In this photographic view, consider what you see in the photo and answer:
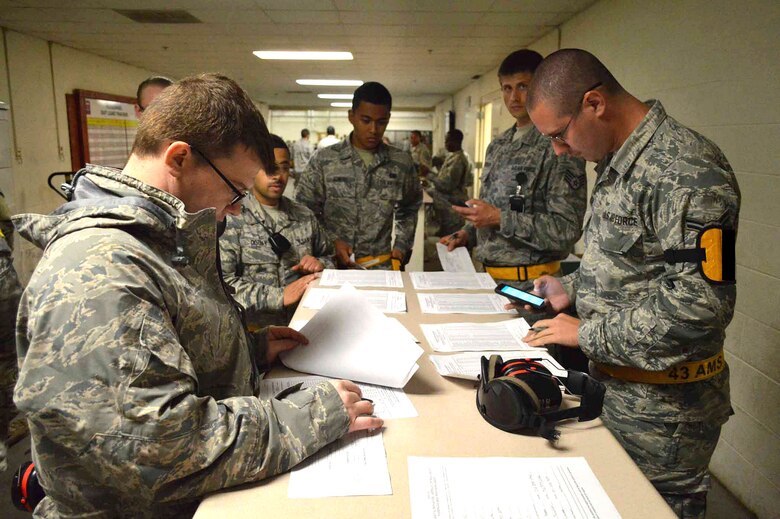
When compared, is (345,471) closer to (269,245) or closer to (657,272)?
(657,272)

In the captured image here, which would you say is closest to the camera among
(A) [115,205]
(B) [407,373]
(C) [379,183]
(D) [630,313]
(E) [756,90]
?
(A) [115,205]

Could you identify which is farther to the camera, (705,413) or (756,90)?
(756,90)

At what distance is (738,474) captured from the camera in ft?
7.45

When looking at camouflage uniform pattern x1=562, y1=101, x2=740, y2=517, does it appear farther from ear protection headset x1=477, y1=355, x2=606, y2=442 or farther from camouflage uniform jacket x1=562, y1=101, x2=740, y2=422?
ear protection headset x1=477, y1=355, x2=606, y2=442

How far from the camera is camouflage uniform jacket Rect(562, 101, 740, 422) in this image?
3.90 ft

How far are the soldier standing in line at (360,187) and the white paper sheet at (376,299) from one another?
3.32ft

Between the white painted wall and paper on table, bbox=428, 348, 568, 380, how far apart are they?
1294 mm

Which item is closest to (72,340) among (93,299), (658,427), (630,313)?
(93,299)

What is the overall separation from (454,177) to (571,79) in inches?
200

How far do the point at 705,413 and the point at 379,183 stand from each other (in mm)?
2075

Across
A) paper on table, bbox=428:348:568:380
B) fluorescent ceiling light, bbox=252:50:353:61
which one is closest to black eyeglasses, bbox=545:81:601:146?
paper on table, bbox=428:348:568:380

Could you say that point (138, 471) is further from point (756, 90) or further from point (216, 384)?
point (756, 90)

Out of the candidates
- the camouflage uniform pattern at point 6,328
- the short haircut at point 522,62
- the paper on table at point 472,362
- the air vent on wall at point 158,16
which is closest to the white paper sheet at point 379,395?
the paper on table at point 472,362

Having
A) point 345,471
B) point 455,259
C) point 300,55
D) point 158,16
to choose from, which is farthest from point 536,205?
point 300,55
